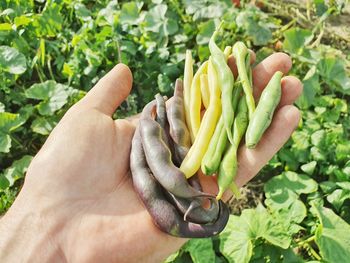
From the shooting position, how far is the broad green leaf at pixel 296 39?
541 centimetres

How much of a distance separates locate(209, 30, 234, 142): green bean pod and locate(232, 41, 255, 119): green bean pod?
8cm

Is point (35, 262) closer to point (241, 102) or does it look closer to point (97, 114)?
point (97, 114)

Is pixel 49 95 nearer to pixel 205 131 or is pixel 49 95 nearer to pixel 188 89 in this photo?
pixel 188 89

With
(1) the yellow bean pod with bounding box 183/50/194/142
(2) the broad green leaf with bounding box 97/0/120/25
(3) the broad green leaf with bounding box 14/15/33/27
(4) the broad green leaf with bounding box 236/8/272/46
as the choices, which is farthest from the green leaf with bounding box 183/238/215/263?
(3) the broad green leaf with bounding box 14/15/33/27

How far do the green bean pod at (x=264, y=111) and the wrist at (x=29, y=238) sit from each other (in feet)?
4.50

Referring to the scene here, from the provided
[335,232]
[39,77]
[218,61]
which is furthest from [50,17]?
[335,232]

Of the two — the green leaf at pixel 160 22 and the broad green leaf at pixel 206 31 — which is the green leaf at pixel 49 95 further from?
the broad green leaf at pixel 206 31

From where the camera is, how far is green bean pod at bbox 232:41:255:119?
12.1 ft

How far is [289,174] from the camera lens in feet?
14.9

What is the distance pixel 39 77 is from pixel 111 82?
183 centimetres

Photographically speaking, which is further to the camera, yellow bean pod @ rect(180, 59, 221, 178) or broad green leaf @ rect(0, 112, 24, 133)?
broad green leaf @ rect(0, 112, 24, 133)

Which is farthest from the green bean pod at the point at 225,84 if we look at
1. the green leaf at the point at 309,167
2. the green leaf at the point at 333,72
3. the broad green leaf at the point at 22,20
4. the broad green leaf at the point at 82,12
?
the broad green leaf at the point at 22,20

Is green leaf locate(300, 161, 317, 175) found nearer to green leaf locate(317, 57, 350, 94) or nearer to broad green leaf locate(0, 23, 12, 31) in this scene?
green leaf locate(317, 57, 350, 94)

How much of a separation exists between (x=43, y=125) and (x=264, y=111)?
2314mm
